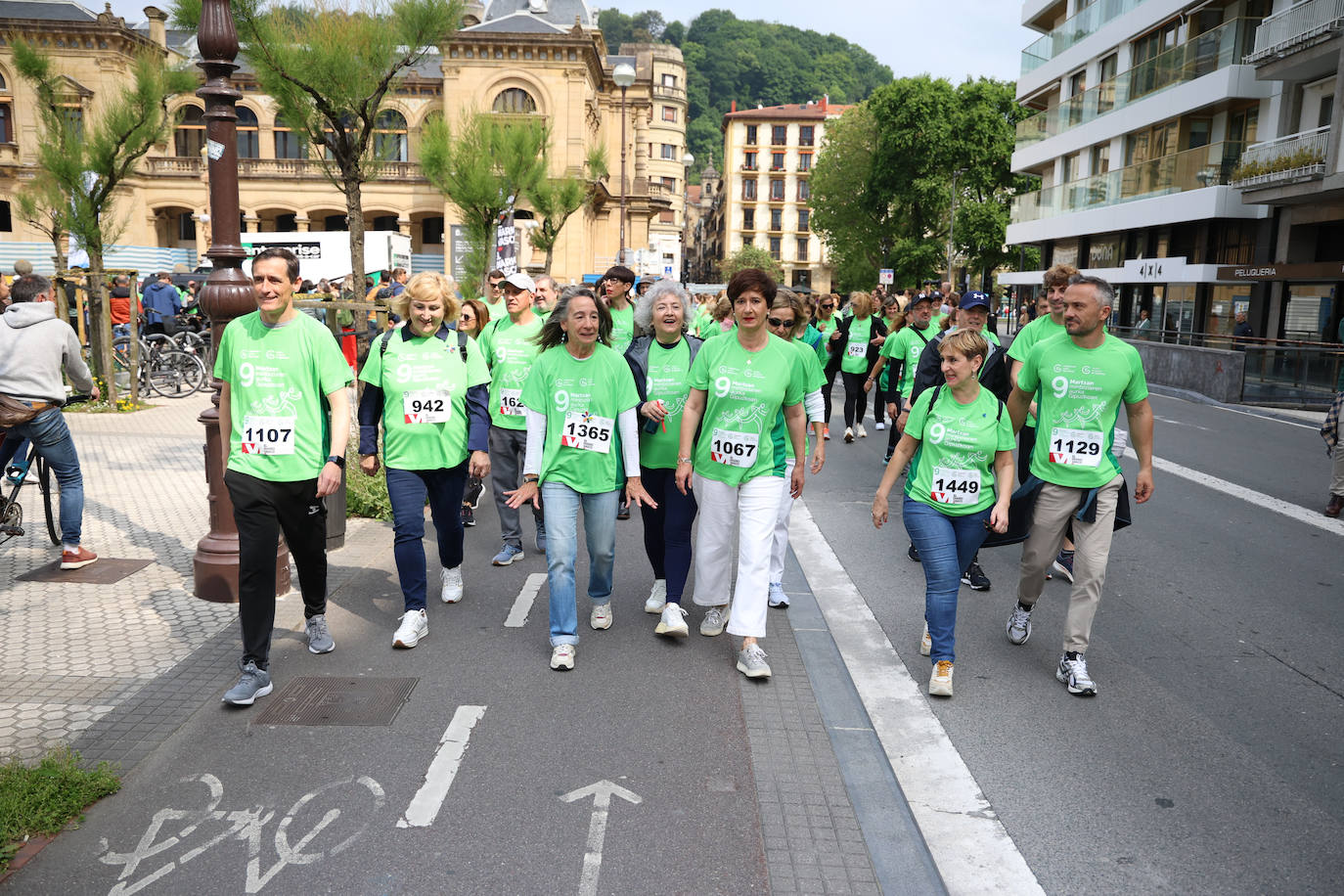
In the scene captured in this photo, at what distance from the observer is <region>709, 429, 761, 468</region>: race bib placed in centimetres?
522

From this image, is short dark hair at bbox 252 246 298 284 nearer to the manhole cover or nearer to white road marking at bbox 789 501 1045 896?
the manhole cover

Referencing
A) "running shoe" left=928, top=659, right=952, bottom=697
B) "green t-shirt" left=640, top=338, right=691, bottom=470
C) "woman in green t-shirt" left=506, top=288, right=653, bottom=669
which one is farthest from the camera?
"green t-shirt" left=640, top=338, right=691, bottom=470

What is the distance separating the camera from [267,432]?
478 cm

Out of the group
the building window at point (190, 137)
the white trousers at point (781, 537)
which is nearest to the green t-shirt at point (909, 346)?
the white trousers at point (781, 537)

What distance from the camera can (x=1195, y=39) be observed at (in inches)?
1151

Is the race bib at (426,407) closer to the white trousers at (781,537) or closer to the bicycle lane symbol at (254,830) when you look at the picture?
the white trousers at (781,537)

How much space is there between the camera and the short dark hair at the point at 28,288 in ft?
22.7

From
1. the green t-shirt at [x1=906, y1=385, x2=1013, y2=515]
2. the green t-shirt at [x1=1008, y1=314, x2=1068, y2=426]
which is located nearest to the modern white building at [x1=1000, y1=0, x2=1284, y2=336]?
the green t-shirt at [x1=1008, y1=314, x2=1068, y2=426]

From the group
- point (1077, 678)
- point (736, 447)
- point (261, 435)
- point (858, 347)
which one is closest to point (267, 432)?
point (261, 435)

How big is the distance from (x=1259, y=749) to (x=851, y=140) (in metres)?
62.8

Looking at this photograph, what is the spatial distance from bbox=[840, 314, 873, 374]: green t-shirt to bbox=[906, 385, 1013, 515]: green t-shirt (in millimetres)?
8238

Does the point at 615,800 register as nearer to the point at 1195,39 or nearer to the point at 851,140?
the point at 1195,39

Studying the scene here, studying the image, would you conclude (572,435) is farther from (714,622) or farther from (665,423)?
(714,622)

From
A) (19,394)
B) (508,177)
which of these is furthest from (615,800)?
(508,177)
